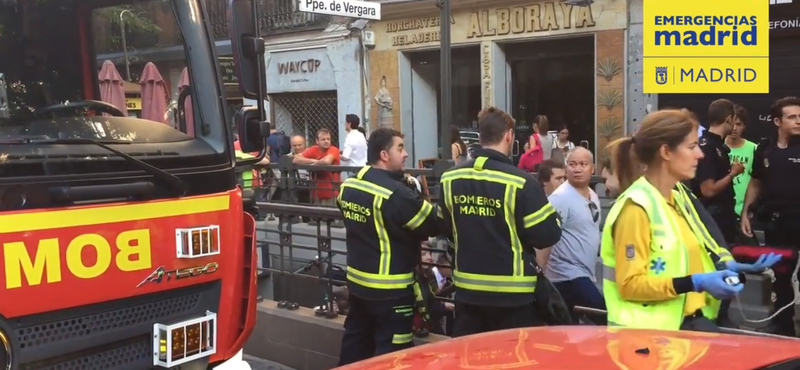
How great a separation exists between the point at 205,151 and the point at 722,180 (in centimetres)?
429

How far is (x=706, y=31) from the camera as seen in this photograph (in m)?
4.95

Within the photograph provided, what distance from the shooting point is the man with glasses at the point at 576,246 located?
16.6 ft

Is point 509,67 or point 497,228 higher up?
point 509,67

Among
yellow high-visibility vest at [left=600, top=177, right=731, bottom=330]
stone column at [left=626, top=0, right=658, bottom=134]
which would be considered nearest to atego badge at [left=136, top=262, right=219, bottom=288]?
yellow high-visibility vest at [left=600, top=177, right=731, bottom=330]

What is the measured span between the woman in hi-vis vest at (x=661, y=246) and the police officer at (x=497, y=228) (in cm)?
81

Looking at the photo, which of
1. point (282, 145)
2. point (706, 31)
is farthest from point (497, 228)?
point (282, 145)

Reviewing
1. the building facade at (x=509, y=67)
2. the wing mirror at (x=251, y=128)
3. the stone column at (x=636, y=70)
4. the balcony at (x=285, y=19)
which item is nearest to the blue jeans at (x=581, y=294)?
the wing mirror at (x=251, y=128)

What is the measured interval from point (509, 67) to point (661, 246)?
11.9 metres

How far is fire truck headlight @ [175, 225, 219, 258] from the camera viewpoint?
3.62 m

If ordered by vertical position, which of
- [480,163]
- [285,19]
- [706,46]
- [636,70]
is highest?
[285,19]

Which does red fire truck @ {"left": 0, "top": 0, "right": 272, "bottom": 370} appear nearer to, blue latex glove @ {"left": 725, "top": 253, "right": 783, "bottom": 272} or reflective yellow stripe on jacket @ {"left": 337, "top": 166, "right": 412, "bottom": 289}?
reflective yellow stripe on jacket @ {"left": 337, "top": 166, "right": 412, "bottom": 289}

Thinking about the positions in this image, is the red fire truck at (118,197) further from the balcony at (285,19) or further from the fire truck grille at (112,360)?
the balcony at (285,19)

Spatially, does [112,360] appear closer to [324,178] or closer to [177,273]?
[177,273]

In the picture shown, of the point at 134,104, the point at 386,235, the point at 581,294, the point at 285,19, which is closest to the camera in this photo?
the point at 134,104
